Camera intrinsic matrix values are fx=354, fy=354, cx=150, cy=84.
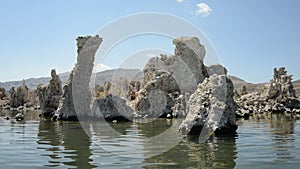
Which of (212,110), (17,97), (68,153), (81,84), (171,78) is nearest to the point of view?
(68,153)

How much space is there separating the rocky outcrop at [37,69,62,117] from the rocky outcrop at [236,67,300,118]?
3419 centimetres

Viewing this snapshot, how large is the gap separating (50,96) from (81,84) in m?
Result: 14.8

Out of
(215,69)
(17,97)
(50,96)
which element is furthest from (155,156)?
(17,97)

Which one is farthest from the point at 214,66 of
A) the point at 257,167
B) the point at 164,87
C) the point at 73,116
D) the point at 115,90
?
the point at 257,167

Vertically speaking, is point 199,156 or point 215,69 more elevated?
point 215,69

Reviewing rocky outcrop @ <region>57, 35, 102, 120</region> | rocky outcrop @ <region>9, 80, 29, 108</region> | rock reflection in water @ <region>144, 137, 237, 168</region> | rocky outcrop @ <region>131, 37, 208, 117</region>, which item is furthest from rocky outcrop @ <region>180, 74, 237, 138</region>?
rocky outcrop @ <region>9, 80, 29, 108</region>

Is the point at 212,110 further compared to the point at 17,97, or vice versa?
the point at 17,97

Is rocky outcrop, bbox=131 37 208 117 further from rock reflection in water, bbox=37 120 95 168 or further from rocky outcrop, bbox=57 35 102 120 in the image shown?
rock reflection in water, bbox=37 120 95 168

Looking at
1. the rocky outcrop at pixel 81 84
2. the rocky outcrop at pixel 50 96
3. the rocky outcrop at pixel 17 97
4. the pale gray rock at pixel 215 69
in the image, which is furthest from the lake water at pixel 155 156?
the rocky outcrop at pixel 17 97

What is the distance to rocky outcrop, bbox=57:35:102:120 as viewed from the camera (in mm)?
47688

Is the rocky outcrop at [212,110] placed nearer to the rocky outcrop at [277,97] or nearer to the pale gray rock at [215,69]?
the pale gray rock at [215,69]

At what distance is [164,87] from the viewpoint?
61.7 meters

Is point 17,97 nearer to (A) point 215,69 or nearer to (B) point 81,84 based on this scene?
(B) point 81,84

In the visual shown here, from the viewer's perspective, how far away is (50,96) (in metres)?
62.7
